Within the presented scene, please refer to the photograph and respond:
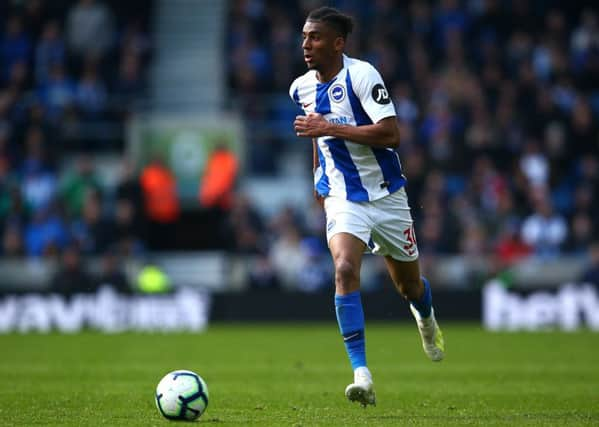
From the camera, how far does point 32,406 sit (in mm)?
8047

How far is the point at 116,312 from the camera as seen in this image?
19734 millimetres

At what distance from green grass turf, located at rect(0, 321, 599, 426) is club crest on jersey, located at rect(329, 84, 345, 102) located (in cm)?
214

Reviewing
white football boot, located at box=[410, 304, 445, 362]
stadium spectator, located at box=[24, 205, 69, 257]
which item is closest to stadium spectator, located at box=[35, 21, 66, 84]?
stadium spectator, located at box=[24, 205, 69, 257]

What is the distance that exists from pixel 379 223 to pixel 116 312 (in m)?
12.2

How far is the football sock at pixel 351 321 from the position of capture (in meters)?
7.62

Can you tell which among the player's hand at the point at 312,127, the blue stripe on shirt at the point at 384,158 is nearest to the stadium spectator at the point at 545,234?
the blue stripe on shirt at the point at 384,158

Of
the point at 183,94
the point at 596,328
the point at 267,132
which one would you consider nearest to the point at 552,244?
the point at 596,328

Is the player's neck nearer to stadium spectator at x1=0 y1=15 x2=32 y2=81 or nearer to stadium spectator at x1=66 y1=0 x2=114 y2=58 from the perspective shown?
stadium spectator at x1=66 y1=0 x2=114 y2=58

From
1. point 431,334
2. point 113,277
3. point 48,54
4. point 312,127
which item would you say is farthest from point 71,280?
point 312,127

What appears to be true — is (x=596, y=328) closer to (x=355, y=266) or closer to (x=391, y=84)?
(x=391, y=84)

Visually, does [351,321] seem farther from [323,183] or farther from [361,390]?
[323,183]

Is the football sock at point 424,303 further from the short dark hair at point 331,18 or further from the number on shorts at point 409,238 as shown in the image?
the short dark hair at point 331,18

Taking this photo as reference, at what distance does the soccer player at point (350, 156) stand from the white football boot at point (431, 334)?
0.80 metres

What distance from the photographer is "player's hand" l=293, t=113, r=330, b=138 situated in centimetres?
787
